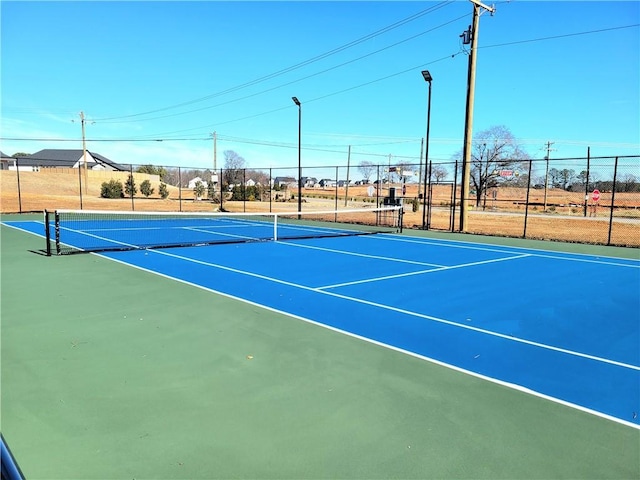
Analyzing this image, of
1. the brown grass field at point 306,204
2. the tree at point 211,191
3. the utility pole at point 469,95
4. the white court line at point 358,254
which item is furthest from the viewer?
the tree at point 211,191

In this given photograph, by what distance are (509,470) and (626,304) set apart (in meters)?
5.44

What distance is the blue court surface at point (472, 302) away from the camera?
4.09 meters

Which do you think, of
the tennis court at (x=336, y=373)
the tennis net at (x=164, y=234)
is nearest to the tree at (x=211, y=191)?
the tennis net at (x=164, y=234)

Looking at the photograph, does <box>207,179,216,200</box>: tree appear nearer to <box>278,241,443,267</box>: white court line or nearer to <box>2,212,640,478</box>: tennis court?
<box>278,241,443,267</box>: white court line

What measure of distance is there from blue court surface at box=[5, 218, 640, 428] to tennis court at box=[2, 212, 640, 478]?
3 centimetres

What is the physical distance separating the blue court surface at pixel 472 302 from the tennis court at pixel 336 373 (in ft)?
0.11

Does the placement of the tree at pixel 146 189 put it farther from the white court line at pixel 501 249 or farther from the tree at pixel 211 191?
the white court line at pixel 501 249

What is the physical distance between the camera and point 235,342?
4660mm

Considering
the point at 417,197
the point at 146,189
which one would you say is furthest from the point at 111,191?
the point at 417,197

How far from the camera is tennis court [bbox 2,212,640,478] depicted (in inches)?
107

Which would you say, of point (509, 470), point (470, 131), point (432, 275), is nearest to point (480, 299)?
point (432, 275)

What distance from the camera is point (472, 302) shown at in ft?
21.9

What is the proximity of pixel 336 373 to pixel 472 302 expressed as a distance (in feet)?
11.4

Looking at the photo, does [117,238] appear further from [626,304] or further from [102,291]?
[626,304]
